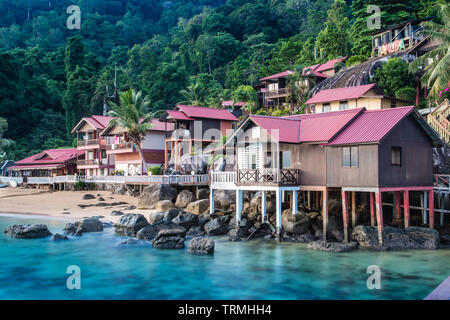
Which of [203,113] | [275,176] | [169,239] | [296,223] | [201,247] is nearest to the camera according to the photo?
[201,247]

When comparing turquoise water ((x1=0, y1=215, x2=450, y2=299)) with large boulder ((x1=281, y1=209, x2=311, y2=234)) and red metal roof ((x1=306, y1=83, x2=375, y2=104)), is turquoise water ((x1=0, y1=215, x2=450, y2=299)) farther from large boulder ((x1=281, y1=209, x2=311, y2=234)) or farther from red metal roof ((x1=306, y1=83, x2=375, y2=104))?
red metal roof ((x1=306, y1=83, x2=375, y2=104))

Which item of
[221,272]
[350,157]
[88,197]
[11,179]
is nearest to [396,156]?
[350,157]

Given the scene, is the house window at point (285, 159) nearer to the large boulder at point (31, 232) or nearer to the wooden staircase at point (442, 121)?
the wooden staircase at point (442, 121)

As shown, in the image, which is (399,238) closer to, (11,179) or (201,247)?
(201,247)

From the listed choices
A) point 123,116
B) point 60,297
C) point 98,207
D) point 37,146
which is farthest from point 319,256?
point 37,146

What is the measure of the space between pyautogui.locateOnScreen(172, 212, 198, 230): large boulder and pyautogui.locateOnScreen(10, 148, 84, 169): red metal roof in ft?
117

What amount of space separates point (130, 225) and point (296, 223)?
1067cm

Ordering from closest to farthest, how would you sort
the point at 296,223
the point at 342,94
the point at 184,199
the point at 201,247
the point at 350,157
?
the point at 201,247, the point at 350,157, the point at 296,223, the point at 184,199, the point at 342,94

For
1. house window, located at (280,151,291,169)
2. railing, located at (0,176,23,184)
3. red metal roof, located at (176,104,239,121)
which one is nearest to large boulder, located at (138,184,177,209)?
red metal roof, located at (176,104,239,121)

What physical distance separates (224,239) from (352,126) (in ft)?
32.4

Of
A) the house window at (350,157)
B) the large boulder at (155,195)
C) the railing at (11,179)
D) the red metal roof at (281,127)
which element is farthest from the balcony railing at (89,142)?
the house window at (350,157)

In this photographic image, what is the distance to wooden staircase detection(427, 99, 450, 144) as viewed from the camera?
29000 millimetres

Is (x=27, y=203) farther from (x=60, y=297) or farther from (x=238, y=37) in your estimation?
(x=238, y=37)

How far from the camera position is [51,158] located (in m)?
59.4
